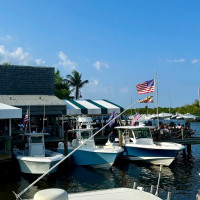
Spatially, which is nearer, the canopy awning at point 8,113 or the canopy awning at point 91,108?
the canopy awning at point 8,113

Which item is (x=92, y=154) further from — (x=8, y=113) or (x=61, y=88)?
(x=61, y=88)

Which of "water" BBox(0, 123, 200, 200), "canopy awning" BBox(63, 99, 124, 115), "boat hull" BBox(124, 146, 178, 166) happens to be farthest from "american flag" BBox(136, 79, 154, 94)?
"canopy awning" BBox(63, 99, 124, 115)

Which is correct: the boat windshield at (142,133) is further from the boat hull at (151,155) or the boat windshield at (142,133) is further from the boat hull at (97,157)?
the boat hull at (97,157)

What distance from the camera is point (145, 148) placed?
72.1 ft

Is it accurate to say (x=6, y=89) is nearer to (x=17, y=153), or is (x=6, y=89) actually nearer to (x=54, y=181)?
(x=17, y=153)

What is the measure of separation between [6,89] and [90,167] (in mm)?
13195

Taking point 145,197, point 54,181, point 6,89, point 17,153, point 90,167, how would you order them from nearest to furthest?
point 145,197 < point 54,181 < point 17,153 < point 90,167 < point 6,89

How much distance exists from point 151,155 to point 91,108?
365 inches

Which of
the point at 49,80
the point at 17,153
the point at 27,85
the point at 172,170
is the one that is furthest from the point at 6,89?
the point at 172,170

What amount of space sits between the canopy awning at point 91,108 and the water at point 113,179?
24.3 feet

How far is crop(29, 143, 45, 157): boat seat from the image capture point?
1902 centimetres

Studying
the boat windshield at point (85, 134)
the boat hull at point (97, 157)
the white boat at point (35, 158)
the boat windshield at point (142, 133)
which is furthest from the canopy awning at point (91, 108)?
the white boat at point (35, 158)

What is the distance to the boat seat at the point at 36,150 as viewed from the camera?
19.0 meters

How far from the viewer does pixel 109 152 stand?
20.1m
